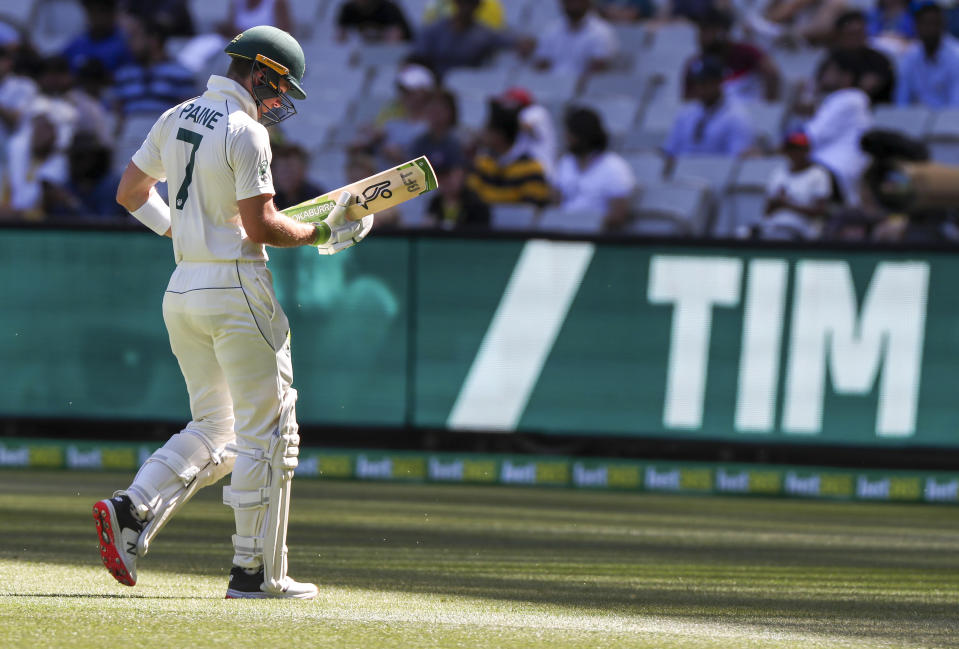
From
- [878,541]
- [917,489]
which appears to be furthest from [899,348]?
[878,541]

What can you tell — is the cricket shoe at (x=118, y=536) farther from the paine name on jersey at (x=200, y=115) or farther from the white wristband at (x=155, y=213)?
the paine name on jersey at (x=200, y=115)

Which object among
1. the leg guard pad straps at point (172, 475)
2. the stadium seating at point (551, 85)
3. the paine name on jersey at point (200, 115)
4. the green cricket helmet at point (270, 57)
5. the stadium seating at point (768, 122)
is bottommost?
the leg guard pad straps at point (172, 475)

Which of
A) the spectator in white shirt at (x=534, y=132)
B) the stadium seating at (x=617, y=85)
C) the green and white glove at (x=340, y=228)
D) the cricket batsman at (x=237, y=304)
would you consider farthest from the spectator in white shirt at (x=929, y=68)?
the cricket batsman at (x=237, y=304)

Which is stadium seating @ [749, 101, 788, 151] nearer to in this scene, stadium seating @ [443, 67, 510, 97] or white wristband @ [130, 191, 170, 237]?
stadium seating @ [443, 67, 510, 97]

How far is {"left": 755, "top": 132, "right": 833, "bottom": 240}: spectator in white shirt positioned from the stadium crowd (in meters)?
0.02

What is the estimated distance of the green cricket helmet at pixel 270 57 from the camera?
6.11 m

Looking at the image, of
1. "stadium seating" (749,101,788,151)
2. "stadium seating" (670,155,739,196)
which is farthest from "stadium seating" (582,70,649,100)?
"stadium seating" (670,155,739,196)

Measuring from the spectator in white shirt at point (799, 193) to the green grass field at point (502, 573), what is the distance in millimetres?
2356

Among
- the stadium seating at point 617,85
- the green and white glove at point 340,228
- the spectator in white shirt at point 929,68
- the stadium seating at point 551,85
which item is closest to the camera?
the green and white glove at point 340,228

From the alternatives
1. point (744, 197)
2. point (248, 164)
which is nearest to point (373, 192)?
point (248, 164)

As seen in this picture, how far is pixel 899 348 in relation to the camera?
11.4m

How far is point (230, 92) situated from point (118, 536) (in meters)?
1.80

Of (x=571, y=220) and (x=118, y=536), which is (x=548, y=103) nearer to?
(x=571, y=220)

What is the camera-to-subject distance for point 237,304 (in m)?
5.99
